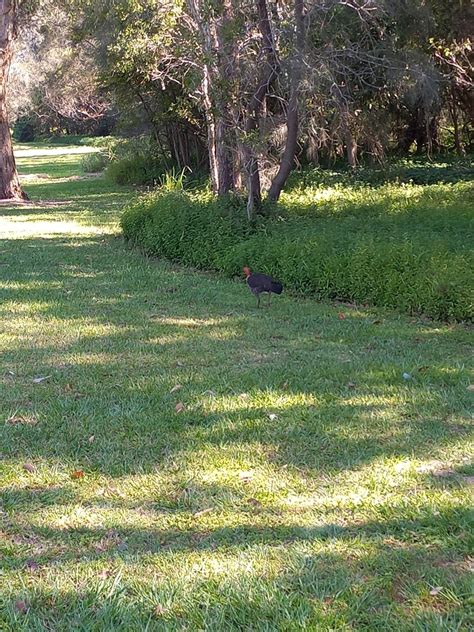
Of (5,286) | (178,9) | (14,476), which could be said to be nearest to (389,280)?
(5,286)

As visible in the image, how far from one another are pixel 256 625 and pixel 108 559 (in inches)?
30.2

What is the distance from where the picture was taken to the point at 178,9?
1583 centimetres

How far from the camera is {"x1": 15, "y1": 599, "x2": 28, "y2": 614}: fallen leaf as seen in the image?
284 centimetres

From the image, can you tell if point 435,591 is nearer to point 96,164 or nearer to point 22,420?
point 22,420

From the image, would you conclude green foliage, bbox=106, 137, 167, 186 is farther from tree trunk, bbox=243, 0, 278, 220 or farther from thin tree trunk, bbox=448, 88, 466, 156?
tree trunk, bbox=243, 0, 278, 220

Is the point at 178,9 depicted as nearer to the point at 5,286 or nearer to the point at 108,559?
the point at 5,286

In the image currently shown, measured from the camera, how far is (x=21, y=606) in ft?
9.40

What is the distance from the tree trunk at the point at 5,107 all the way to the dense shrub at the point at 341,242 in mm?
9438

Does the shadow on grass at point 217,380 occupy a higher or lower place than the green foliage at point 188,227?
lower

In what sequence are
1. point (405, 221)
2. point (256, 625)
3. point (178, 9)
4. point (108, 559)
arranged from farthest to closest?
point (178, 9), point (405, 221), point (108, 559), point (256, 625)

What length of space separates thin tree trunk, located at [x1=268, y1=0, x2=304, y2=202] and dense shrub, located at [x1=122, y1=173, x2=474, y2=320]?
1.73ft

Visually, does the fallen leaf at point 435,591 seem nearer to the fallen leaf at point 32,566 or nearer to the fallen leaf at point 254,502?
the fallen leaf at point 254,502

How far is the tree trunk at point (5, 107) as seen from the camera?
20797 millimetres

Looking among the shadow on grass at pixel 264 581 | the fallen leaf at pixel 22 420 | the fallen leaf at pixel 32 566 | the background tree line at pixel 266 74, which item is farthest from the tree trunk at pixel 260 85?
the fallen leaf at pixel 32 566
